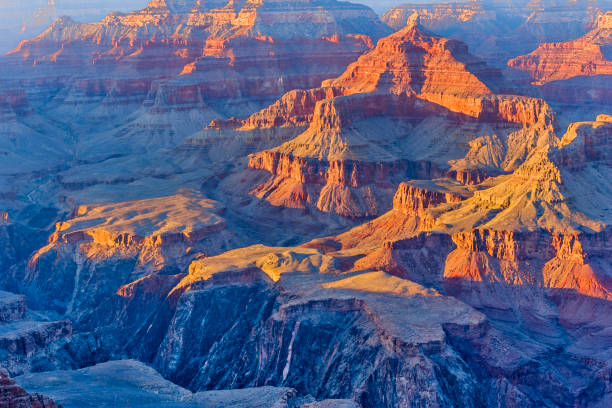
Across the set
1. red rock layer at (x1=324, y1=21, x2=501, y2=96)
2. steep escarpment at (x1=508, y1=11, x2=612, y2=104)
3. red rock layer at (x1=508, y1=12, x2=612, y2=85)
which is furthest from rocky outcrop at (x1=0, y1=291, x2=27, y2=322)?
red rock layer at (x1=508, y1=12, x2=612, y2=85)

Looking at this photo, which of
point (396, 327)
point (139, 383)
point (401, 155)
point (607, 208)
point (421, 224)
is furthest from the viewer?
point (401, 155)

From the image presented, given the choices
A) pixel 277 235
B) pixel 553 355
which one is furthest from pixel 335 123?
pixel 553 355

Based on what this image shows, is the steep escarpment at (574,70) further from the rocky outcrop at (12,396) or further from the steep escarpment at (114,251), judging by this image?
the rocky outcrop at (12,396)

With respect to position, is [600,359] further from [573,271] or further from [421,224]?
[421,224]

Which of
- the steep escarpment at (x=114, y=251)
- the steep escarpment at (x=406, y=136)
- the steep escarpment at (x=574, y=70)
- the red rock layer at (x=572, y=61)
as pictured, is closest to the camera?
the steep escarpment at (x=114, y=251)

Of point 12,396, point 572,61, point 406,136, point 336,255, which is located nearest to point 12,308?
point 336,255

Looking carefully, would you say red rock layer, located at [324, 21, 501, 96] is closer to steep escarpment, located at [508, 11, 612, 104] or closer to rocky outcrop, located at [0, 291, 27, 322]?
steep escarpment, located at [508, 11, 612, 104]

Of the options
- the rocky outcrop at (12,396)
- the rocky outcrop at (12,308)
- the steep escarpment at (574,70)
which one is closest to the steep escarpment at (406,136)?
the rocky outcrop at (12,308)

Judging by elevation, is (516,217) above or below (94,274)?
above
